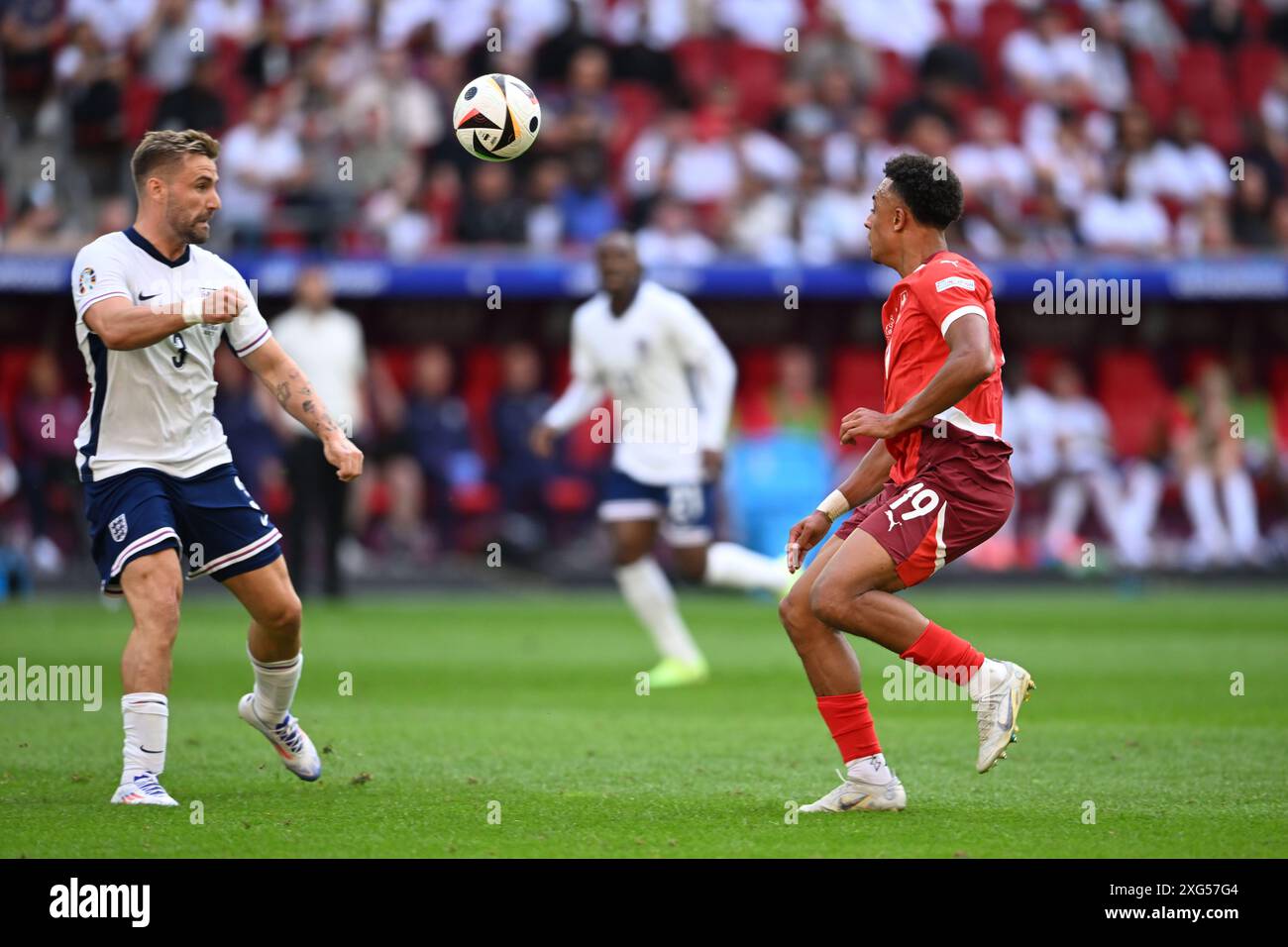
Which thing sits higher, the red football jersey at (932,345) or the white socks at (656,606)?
the red football jersey at (932,345)

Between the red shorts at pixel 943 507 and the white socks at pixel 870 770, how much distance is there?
2.25ft

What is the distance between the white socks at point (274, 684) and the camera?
7.34 metres

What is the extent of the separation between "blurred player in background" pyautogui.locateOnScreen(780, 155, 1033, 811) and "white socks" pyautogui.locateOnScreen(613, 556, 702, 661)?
200 inches

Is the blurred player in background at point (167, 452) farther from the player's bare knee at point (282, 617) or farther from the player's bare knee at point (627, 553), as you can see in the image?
the player's bare knee at point (627, 553)

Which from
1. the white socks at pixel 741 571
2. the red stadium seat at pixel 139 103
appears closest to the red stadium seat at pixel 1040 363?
Answer: the red stadium seat at pixel 139 103

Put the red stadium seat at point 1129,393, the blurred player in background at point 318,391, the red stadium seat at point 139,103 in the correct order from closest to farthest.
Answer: the blurred player in background at point 318,391
the red stadium seat at point 139,103
the red stadium seat at point 1129,393

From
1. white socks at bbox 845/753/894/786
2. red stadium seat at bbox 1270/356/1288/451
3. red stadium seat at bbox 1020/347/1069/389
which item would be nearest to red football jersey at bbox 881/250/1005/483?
white socks at bbox 845/753/894/786

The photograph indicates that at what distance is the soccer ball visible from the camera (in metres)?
9.23

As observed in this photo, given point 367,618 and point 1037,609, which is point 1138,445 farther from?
point 367,618

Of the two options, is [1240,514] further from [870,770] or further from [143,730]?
[143,730]

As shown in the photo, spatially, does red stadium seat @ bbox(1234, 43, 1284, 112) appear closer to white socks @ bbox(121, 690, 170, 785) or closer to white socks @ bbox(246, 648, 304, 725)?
white socks @ bbox(246, 648, 304, 725)

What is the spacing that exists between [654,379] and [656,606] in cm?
159
